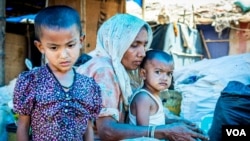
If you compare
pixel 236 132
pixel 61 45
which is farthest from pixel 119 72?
pixel 236 132

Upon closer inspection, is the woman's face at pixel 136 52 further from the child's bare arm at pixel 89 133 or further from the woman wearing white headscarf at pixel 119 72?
the child's bare arm at pixel 89 133

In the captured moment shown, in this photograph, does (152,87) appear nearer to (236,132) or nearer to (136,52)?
(136,52)

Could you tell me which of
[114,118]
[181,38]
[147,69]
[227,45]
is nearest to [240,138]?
[147,69]

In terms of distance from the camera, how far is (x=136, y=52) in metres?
2.51

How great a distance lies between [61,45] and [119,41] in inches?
24.6

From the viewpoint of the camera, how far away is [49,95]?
191 cm

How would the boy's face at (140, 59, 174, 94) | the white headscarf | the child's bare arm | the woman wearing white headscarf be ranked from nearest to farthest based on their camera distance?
the child's bare arm, the woman wearing white headscarf, the white headscarf, the boy's face at (140, 59, 174, 94)

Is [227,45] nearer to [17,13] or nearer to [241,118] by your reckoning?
[17,13]

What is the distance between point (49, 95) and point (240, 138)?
2349mm

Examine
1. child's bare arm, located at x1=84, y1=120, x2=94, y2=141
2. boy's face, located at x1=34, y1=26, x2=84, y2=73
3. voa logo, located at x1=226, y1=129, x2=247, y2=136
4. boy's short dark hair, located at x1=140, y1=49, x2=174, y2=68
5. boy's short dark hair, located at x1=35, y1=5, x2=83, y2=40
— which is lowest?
voa logo, located at x1=226, y1=129, x2=247, y2=136

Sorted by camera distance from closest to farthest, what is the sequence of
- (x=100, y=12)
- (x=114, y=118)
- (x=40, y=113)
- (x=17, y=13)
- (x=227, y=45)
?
1. (x=40, y=113)
2. (x=114, y=118)
3. (x=100, y=12)
4. (x=17, y=13)
5. (x=227, y=45)

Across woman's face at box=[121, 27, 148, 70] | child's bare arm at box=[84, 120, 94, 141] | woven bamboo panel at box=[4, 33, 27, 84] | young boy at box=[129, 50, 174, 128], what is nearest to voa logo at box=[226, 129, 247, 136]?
young boy at box=[129, 50, 174, 128]

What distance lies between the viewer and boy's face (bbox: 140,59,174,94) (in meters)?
2.61

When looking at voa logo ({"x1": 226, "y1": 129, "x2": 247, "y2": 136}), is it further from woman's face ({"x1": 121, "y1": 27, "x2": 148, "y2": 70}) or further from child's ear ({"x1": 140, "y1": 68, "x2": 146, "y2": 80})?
woman's face ({"x1": 121, "y1": 27, "x2": 148, "y2": 70})
